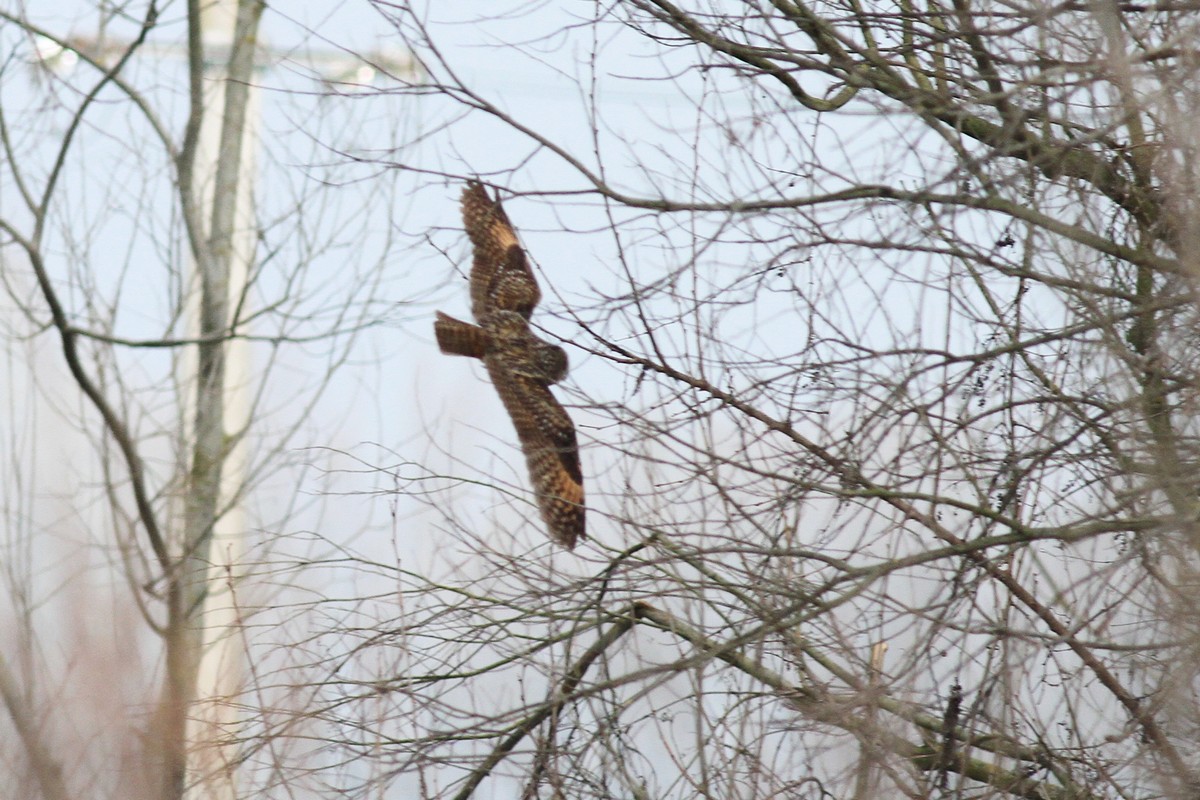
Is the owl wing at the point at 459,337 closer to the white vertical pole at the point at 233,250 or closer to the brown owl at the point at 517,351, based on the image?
the brown owl at the point at 517,351

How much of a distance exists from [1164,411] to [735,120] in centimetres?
123

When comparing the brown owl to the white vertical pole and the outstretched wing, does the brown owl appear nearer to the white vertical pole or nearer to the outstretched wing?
the outstretched wing

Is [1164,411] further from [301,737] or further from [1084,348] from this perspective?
[301,737]

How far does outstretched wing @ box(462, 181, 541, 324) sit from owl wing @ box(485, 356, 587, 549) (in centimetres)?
19

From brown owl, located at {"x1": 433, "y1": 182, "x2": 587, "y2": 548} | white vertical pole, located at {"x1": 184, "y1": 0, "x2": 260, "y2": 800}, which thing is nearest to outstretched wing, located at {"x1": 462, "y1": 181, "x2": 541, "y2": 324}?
brown owl, located at {"x1": 433, "y1": 182, "x2": 587, "y2": 548}

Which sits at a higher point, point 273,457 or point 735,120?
point 273,457

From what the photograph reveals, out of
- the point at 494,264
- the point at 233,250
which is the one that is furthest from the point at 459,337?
the point at 233,250

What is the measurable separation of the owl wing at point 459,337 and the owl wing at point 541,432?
0.26ft

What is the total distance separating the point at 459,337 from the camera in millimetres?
4715

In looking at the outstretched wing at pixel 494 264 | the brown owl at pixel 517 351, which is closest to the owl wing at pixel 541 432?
the brown owl at pixel 517 351

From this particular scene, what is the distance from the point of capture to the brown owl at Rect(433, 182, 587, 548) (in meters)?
4.07

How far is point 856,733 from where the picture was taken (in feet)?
9.60

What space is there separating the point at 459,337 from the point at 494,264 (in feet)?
1.06

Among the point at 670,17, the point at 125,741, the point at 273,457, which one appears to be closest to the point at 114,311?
the point at 273,457
